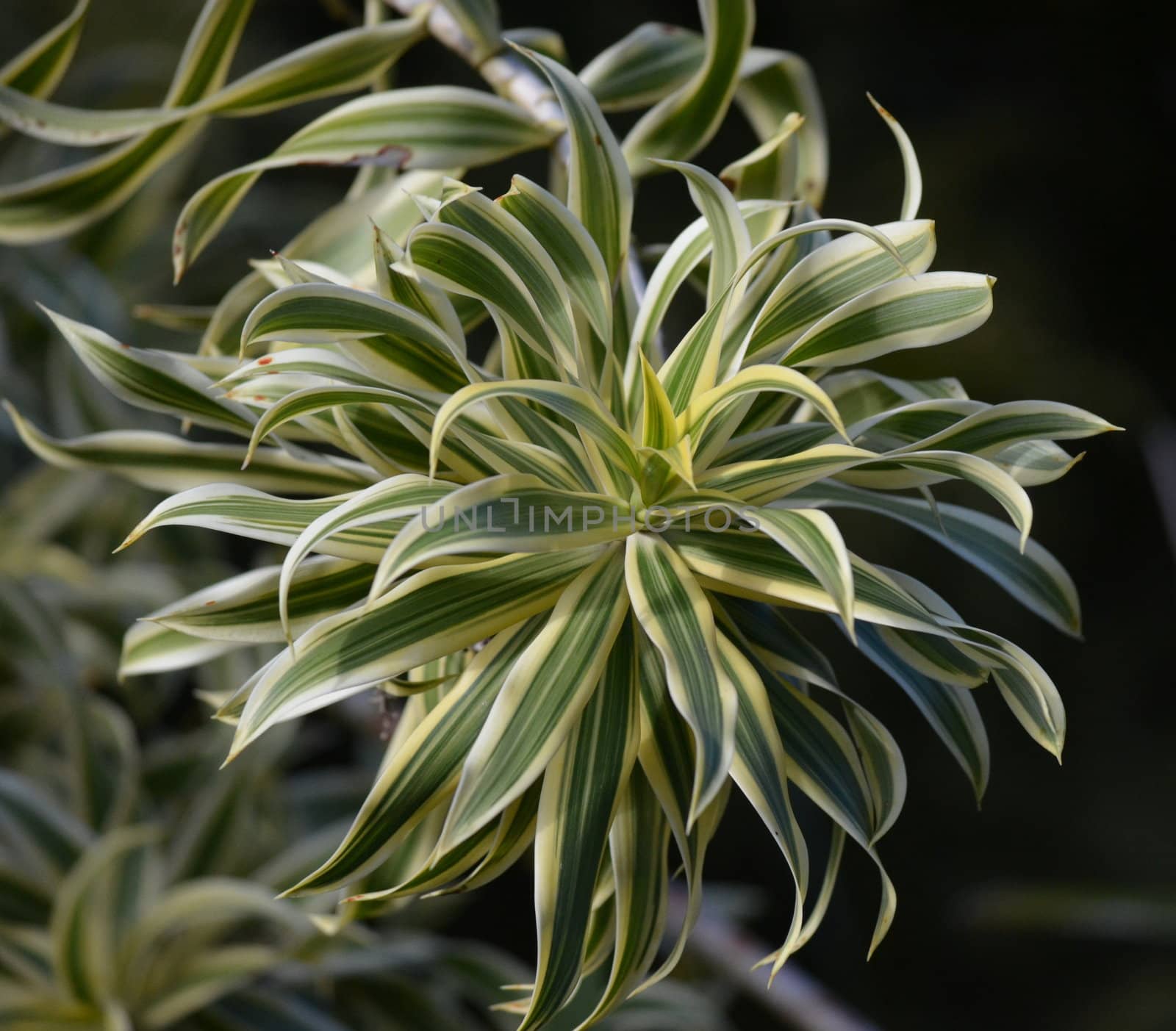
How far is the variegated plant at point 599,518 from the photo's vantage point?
1.46 feet

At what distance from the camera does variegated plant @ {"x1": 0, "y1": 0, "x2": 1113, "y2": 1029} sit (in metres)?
0.45

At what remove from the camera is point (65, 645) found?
119cm

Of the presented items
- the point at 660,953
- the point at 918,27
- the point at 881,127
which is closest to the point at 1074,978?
the point at 660,953

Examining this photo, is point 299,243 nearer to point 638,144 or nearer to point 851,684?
point 638,144

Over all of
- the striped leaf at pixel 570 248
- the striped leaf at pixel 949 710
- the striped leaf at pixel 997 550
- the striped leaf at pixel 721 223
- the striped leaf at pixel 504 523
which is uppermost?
the striped leaf at pixel 721 223

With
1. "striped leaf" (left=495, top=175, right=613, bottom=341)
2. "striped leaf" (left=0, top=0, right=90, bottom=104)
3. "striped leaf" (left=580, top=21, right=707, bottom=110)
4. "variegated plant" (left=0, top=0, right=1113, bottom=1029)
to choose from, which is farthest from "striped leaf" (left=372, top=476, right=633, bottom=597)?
"striped leaf" (left=0, top=0, right=90, bottom=104)

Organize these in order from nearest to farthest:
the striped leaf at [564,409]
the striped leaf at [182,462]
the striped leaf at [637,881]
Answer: the striped leaf at [564,409], the striped leaf at [637,881], the striped leaf at [182,462]

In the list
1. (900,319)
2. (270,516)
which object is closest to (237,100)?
(270,516)

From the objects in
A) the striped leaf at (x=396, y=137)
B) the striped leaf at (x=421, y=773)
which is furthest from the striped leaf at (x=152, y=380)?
the striped leaf at (x=421, y=773)

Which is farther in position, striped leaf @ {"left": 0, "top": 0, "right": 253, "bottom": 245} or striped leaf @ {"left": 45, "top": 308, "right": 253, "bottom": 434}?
striped leaf @ {"left": 0, "top": 0, "right": 253, "bottom": 245}

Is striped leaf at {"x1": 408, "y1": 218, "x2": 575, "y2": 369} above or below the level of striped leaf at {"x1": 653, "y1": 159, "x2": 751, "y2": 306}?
below

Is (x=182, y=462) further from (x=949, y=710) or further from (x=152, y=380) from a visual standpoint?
(x=949, y=710)

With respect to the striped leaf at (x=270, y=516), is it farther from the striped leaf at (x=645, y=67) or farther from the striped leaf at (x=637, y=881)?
the striped leaf at (x=645, y=67)

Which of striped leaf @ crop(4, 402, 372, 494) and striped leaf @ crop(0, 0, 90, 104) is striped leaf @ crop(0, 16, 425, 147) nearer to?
striped leaf @ crop(0, 0, 90, 104)
